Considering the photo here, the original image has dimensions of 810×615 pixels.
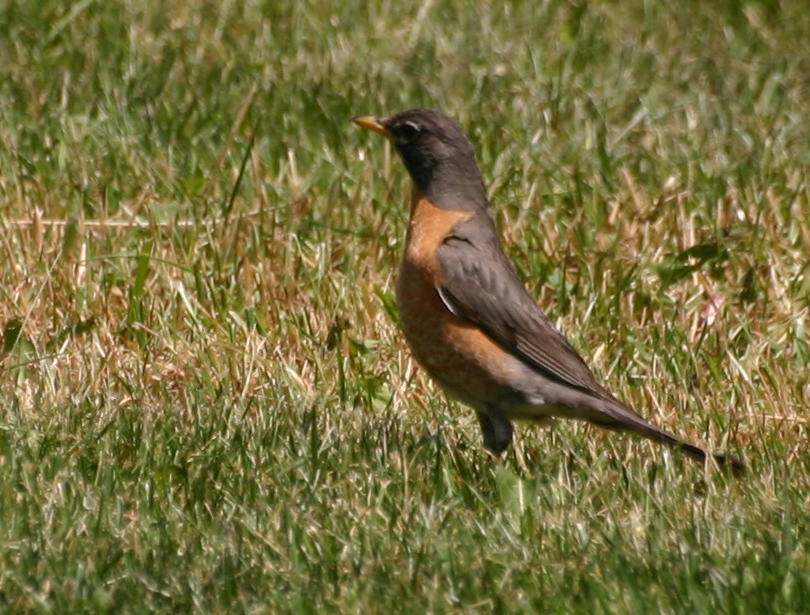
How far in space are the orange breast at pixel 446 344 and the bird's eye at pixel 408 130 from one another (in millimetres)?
508

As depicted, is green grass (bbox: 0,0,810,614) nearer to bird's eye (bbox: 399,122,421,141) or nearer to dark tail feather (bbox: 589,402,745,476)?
dark tail feather (bbox: 589,402,745,476)

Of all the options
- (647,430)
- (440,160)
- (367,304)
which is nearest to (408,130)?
(440,160)

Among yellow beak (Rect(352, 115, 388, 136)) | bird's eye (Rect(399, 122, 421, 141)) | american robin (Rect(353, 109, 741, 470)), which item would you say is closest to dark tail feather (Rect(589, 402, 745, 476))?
american robin (Rect(353, 109, 741, 470))

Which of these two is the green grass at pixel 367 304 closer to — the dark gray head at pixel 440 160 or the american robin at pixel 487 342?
the american robin at pixel 487 342

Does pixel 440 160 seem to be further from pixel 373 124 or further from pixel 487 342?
pixel 487 342

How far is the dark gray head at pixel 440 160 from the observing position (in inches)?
218

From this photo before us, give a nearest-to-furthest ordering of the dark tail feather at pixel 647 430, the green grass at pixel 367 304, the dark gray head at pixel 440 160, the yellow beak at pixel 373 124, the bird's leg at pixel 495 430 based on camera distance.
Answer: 1. the green grass at pixel 367 304
2. the dark tail feather at pixel 647 430
3. the bird's leg at pixel 495 430
4. the dark gray head at pixel 440 160
5. the yellow beak at pixel 373 124

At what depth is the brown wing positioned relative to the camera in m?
5.18

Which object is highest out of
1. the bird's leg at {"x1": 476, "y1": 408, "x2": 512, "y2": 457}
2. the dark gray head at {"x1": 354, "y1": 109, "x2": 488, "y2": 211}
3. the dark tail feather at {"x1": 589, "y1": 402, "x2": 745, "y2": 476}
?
the dark gray head at {"x1": 354, "y1": 109, "x2": 488, "y2": 211}

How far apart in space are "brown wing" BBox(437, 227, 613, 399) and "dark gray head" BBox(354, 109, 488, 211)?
22 cm

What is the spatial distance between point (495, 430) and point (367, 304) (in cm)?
98

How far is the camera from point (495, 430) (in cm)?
521

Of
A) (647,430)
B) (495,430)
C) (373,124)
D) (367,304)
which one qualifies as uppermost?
(373,124)

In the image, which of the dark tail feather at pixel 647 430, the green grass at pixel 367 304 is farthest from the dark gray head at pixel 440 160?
the dark tail feather at pixel 647 430
